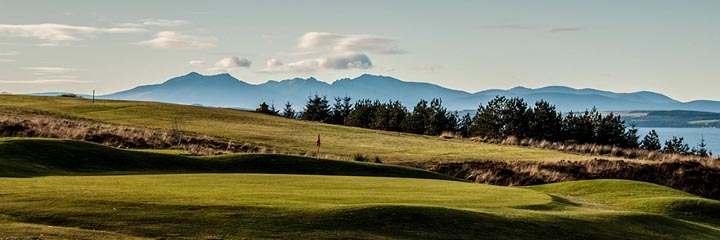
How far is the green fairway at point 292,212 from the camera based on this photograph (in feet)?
57.7

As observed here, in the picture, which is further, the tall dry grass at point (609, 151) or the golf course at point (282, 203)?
the tall dry grass at point (609, 151)

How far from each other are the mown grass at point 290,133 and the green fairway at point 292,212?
2214cm

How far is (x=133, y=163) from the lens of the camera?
1348 inches

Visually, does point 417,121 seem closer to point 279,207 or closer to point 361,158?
point 361,158

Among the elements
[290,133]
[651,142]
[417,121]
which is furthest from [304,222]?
[651,142]

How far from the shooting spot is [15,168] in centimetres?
2811

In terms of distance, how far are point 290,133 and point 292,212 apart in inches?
1738

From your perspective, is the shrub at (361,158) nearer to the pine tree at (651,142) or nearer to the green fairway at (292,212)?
the green fairway at (292,212)

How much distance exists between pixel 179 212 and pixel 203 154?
860 inches

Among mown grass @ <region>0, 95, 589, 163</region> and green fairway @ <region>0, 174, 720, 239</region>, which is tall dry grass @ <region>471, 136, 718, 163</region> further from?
green fairway @ <region>0, 174, 720, 239</region>

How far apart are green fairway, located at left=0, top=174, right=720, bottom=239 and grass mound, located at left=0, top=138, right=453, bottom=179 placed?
211 inches

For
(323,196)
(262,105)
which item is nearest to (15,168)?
(323,196)

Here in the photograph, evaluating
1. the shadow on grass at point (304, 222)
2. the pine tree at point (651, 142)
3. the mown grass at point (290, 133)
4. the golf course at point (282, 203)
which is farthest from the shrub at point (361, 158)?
the pine tree at point (651, 142)

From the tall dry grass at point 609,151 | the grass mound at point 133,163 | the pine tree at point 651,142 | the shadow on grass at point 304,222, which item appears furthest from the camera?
the pine tree at point 651,142
